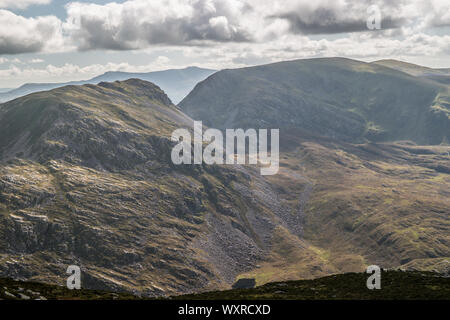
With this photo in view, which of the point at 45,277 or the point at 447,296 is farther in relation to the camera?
the point at 45,277

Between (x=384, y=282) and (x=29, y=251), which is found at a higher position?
(x=384, y=282)

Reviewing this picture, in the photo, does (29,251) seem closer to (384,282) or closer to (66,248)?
(66,248)

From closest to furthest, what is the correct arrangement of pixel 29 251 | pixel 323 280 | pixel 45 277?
pixel 323 280 → pixel 45 277 → pixel 29 251
